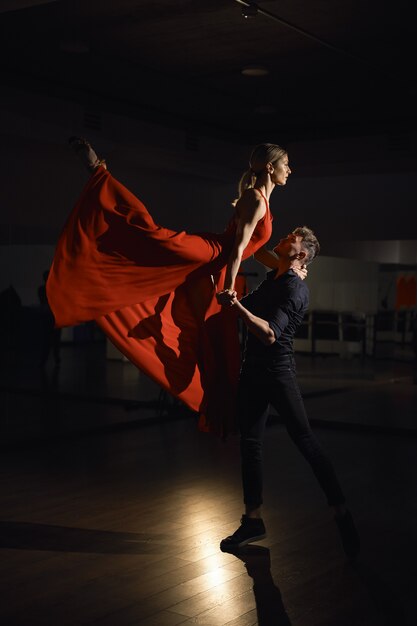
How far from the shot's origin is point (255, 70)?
7891 millimetres

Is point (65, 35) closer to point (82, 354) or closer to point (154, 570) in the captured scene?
point (154, 570)

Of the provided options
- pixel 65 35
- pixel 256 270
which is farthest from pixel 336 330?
pixel 65 35

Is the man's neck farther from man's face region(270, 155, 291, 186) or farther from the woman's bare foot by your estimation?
the woman's bare foot

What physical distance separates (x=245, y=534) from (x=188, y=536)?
34 centimetres

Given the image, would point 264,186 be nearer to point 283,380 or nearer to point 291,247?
point 291,247

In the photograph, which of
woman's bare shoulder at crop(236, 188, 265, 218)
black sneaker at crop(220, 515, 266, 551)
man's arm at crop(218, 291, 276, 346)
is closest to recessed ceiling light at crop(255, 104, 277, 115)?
woman's bare shoulder at crop(236, 188, 265, 218)

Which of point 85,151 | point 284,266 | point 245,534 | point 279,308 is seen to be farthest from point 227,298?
point 245,534

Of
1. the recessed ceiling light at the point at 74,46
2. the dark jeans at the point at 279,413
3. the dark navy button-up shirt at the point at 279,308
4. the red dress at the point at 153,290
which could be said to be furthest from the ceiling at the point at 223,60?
the dark jeans at the point at 279,413

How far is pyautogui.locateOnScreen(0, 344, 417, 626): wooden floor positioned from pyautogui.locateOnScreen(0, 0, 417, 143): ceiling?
303cm

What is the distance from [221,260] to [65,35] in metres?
3.76

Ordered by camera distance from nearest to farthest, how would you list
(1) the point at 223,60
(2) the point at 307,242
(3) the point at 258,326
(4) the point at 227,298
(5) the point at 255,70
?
(4) the point at 227,298 → (3) the point at 258,326 → (2) the point at 307,242 → (1) the point at 223,60 → (5) the point at 255,70

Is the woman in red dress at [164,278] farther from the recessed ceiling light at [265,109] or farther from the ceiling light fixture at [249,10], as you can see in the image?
the recessed ceiling light at [265,109]

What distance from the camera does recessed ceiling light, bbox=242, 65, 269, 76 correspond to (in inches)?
308

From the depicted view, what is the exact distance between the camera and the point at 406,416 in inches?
325
